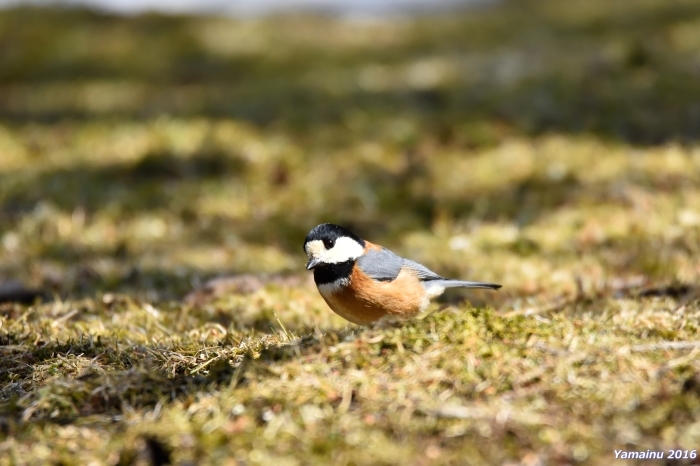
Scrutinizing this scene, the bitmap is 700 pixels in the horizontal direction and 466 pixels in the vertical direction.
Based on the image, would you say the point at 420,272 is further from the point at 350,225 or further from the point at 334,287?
the point at 350,225

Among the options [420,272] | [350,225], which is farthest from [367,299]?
[350,225]

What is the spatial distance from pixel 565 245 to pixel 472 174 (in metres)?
1.80

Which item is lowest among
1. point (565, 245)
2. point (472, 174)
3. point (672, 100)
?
point (565, 245)

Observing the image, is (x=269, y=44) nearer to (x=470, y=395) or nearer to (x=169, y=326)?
(x=169, y=326)

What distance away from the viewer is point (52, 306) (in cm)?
528

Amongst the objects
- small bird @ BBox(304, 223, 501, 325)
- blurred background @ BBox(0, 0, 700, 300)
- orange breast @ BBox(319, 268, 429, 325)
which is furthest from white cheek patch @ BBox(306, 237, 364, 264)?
Answer: blurred background @ BBox(0, 0, 700, 300)

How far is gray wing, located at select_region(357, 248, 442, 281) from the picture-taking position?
4.84m

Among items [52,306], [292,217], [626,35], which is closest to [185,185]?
[292,217]

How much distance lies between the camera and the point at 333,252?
16.1 feet

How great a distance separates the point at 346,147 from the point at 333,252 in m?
4.11

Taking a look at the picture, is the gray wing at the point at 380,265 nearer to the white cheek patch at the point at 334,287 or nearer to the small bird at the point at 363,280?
the small bird at the point at 363,280

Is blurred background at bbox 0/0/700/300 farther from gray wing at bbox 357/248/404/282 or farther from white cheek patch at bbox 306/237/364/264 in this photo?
white cheek patch at bbox 306/237/364/264

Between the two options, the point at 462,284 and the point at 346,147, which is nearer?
the point at 462,284

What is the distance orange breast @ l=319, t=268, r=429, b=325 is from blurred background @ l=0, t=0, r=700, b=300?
1.38 meters
